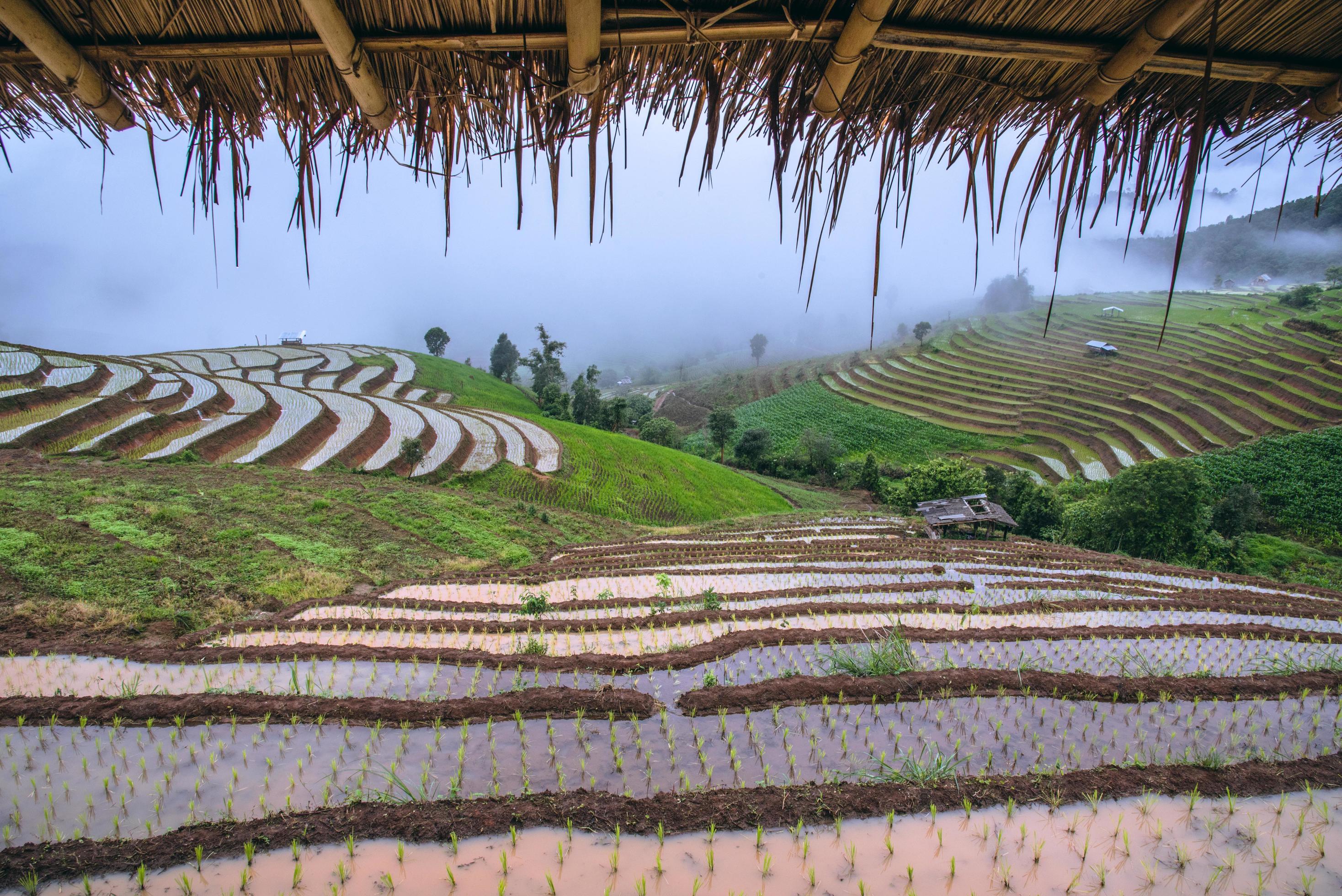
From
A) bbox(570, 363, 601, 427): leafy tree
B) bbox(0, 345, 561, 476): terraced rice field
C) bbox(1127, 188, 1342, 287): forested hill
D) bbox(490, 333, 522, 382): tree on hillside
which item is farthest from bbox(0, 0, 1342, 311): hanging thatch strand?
bbox(1127, 188, 1342, 287): forested hill

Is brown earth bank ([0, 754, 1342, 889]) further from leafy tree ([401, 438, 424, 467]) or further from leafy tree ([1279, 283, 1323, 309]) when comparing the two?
leafy tree ([1279, 283, 1323, 309])

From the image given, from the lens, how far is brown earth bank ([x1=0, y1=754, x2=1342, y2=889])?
3.14 metres

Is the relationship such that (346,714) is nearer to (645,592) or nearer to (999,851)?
(999,851)

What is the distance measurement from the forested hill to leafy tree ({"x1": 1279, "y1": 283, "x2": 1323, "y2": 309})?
1147 inches

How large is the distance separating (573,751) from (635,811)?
1.09 metres

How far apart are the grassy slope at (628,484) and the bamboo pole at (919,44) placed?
22.3 metres

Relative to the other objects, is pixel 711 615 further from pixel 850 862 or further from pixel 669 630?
pixel 850 862

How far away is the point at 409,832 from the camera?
A: 3.26 meters

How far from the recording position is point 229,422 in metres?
23.9

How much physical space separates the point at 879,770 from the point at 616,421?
1747 inches

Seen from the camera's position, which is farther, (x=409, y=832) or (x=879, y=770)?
(x=879, y=770)

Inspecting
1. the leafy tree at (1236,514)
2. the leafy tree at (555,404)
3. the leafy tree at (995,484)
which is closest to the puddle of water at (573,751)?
the leafy tree at (995,484)

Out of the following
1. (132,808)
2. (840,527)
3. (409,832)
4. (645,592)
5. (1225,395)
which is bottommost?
(840,527)

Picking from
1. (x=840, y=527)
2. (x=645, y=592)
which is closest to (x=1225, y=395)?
(x=840, y=527)
